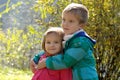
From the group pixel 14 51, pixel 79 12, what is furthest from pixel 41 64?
pixel 14 51

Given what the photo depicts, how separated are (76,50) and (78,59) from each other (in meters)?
0.08

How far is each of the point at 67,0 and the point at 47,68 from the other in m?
3.11

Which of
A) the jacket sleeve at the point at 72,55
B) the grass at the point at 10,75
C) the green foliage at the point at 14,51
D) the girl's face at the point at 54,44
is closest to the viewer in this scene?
the jacket sleeve at the point at 72,55

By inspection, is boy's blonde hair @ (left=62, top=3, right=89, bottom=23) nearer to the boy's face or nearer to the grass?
the boy's face

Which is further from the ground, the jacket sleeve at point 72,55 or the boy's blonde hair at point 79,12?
the boy's blonde hair at point 79,12

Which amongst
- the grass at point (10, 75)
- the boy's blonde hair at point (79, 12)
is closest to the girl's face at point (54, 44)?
the boy's blonde hair at point (79, 12)

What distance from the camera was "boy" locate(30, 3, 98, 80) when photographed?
3627 millimetres

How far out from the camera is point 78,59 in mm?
3619

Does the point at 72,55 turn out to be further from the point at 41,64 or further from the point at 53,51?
the point at 41,64

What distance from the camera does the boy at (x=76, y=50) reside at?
143 inches

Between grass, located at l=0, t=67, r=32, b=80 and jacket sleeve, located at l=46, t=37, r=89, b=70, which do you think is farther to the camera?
grass, located at l=0, t=67, r=32, b=80

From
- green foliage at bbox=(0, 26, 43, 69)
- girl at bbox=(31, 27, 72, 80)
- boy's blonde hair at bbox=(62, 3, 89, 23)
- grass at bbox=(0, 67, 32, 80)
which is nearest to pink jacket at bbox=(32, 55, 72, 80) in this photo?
girl at bbox=(31, 27, 72, 80)

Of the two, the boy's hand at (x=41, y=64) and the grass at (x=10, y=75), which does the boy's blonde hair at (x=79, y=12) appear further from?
the grass at (x=10, y=75)

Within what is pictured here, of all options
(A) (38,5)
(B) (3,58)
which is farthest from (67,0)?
(B) (3,58)
